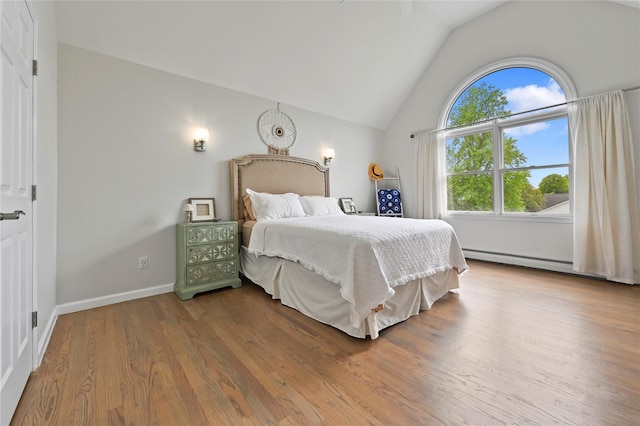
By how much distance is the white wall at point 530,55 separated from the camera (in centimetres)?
287

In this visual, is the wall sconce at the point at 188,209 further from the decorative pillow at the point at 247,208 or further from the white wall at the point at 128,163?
the decorative pillow at the point at 247,208

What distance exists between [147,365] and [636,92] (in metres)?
5.08

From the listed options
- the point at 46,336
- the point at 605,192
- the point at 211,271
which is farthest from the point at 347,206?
the point at 46,336

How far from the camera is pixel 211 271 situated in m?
2.77

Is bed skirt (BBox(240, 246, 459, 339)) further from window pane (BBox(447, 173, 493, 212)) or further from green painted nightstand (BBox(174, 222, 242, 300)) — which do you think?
window pane (BBox(447, 173, 493, 212))

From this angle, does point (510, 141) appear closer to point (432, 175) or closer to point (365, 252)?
point (432, 175)

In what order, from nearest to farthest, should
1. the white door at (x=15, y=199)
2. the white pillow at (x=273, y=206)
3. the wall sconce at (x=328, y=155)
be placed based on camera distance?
1. the white door at (x=15, y=199)
2. the white pillow at (x=273, y=206)
3. the wall sconce at (x=328, y=155)

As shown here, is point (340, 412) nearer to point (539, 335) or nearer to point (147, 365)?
point (147, 365)

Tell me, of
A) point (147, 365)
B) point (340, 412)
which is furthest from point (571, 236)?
point (147, 365)

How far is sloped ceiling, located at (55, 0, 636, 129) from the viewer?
2.40m

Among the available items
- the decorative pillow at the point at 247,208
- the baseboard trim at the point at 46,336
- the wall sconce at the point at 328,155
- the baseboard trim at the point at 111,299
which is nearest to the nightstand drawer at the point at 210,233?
the decorative pillow at the point at 247,208

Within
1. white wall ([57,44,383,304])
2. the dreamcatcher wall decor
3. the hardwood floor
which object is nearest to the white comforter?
the hardwood floor

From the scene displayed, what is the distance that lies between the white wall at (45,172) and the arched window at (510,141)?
15.6 feet

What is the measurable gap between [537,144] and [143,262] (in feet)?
16.8
